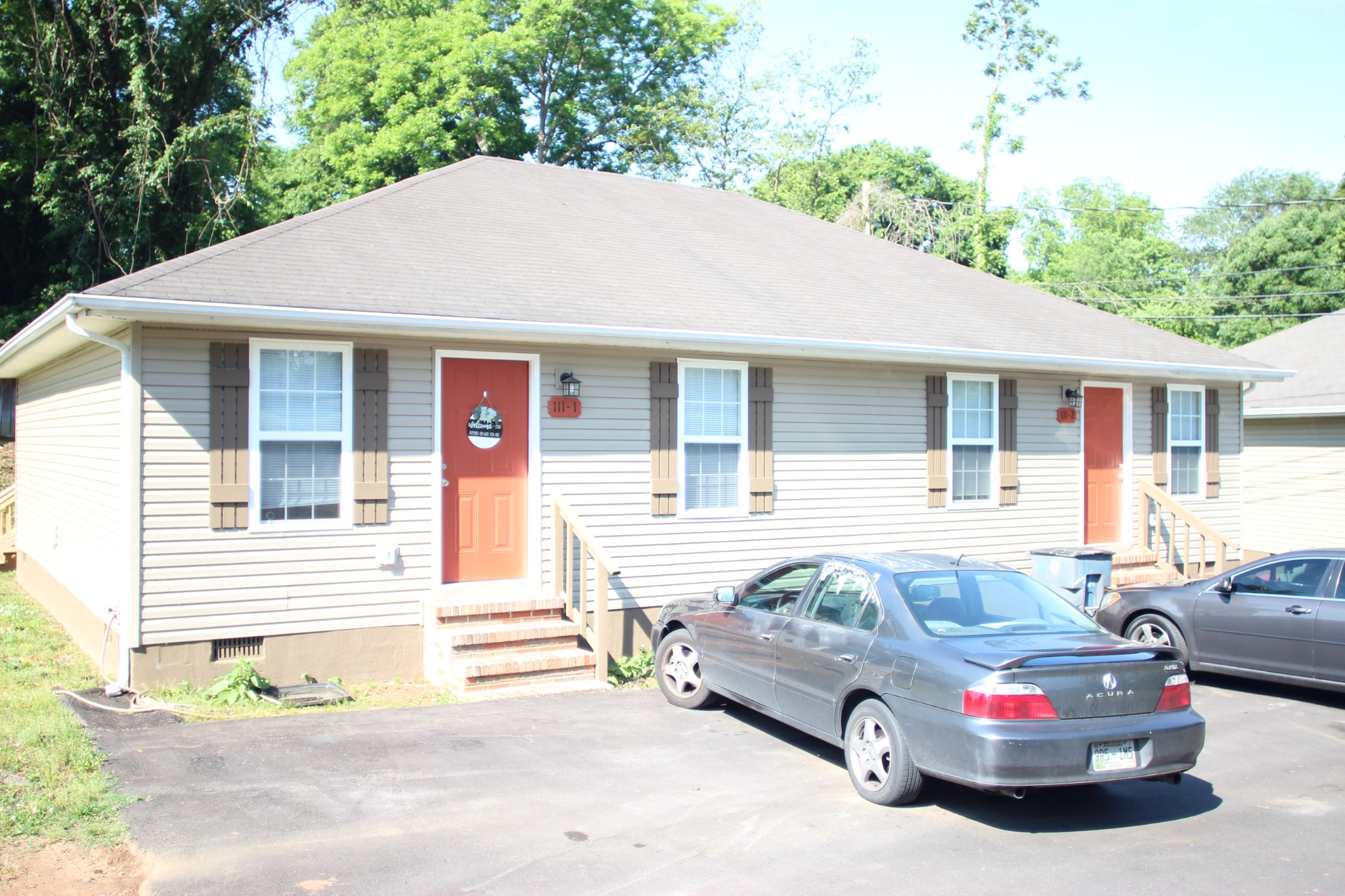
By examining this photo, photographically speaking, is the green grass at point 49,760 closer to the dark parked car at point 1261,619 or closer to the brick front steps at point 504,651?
the brick front steps at point 504,651

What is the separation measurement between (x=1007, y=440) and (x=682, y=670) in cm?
642

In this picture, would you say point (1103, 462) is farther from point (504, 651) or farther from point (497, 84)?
point (497, 84)

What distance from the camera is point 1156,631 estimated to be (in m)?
9.72

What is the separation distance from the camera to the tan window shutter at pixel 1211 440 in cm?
1496

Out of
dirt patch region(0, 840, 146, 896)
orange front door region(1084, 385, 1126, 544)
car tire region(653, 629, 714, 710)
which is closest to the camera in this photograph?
dirt patch region(0, 840, 146, 896)

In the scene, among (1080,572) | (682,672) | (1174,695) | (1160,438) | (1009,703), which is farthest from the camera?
(1160,438)

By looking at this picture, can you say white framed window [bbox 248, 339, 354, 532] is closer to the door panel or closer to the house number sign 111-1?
the house number sign 111-1

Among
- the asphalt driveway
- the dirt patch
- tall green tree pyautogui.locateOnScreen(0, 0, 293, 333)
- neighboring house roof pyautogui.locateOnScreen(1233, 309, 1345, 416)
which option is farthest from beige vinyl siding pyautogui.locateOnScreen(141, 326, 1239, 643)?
tall green tree pyautogui.locateOnScreen(0, 0, 293, 333)

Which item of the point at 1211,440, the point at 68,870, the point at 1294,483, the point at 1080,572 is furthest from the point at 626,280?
the point at 1294,483

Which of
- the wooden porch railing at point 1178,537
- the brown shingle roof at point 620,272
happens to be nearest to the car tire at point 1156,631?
the brown shingle roof at point 620,272

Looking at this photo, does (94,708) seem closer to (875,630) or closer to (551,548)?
(551,548)

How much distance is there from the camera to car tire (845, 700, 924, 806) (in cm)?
590

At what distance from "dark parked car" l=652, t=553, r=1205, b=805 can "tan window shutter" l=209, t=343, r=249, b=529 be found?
167 inches

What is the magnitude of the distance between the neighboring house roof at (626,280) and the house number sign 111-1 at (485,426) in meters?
0.96
